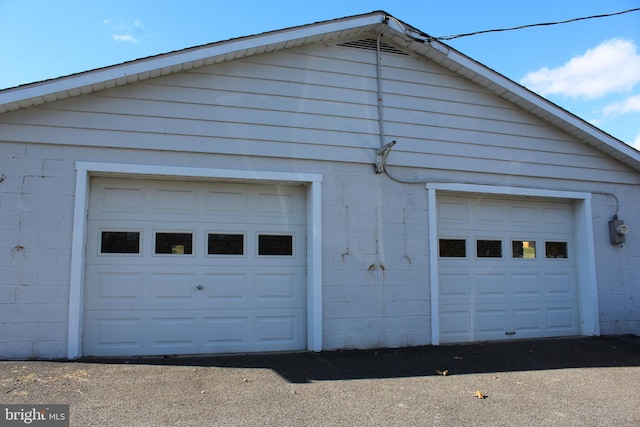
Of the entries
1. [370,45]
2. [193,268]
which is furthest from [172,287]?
[370,45]

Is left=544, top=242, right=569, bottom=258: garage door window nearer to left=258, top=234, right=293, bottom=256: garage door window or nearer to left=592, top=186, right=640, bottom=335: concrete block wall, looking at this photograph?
left=592, top=186, right=640, bottom=335: concrete block wall

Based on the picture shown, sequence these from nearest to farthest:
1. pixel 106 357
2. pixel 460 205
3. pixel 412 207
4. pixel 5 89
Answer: pixel 5 89 → pixel 106 357 → pixel 412 207 → pixel 460 205

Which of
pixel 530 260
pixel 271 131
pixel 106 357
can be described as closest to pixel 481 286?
pixel 530 260

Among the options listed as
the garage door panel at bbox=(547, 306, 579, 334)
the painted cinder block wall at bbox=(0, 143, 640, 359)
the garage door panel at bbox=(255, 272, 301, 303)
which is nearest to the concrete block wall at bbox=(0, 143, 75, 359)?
the painted cinder block wall at bbox=(0, 143, 640, 359)

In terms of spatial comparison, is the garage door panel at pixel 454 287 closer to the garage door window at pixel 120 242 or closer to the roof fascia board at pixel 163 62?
the roof fascia board at pixel 163 62

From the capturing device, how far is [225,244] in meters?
6.77

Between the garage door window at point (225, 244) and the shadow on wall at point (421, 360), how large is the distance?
140cm

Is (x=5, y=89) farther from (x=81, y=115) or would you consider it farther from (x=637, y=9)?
(x=637, y=9)

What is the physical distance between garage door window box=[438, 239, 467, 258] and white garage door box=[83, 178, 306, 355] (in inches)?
88.7

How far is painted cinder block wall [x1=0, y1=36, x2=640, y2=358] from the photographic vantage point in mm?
5961

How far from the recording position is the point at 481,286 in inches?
305

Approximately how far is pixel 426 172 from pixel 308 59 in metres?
2.46

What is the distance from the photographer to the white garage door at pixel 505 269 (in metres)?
7.61

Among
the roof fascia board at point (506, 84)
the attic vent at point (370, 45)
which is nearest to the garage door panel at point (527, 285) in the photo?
the roof fascia board at point (506, 84)
